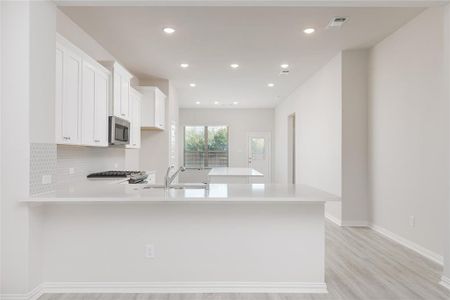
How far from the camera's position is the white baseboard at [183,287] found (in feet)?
8.80

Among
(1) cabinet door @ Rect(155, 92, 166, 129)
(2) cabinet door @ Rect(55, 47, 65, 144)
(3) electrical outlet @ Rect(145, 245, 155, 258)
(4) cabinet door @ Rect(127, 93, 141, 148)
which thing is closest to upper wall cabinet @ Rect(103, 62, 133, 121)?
(4) cabinet door @ Rect(127, 93, 141, 148)

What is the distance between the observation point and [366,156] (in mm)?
5051

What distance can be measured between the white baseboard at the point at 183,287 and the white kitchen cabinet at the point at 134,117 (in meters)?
2.90

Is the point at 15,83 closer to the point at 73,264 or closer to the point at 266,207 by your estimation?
the point at 73,264

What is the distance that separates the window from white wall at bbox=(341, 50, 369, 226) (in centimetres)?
666

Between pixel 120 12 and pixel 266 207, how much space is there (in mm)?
→ 2665

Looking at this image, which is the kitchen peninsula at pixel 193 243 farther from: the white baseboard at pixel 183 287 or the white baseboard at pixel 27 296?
the white baseboard at pixel 27 296

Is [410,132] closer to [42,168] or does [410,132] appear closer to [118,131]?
[118,131]

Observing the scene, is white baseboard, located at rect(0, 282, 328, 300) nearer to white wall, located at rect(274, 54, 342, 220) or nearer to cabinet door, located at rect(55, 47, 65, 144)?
cabinet door, located at rect(55, 47, 65, 144)

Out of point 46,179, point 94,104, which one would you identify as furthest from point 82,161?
point 46,179

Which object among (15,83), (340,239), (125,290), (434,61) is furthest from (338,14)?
(125,290)

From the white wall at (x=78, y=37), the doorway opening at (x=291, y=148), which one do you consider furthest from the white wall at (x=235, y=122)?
the white wall at (x=78, y=37)

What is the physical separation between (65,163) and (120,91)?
1412 millimetres

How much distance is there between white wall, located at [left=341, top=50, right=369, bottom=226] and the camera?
16.5 ft
